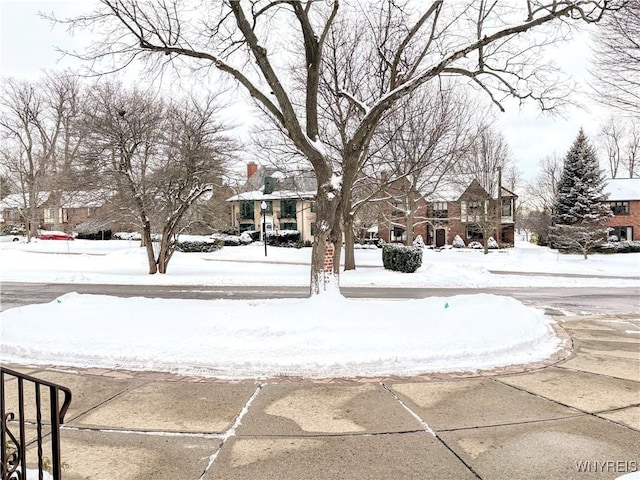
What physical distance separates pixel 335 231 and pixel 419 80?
10.4 ft

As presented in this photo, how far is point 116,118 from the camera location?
706 inches

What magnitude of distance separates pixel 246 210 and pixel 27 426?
4555cm

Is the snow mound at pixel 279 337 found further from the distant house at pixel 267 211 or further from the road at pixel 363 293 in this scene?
the distant house at pixel 267 211

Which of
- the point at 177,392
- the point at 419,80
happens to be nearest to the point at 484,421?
the point at 177,392

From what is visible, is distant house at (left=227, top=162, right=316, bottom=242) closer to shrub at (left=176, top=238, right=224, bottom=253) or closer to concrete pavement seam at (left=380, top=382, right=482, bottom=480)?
shrub at (left=176, top=238, right=224, bottom=253)

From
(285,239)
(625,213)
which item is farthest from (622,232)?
(285,239)

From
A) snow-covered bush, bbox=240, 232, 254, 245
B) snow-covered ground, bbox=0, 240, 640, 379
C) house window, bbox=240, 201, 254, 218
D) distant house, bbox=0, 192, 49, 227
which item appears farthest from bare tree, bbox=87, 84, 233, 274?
house window, bbox=240, 201, 254, 218

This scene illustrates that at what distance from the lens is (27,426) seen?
4.17 meters

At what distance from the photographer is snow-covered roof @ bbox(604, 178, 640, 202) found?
42.3 metres

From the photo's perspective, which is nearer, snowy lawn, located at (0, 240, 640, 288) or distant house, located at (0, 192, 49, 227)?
snowy lawn, located at (0, 240, 640, 288)

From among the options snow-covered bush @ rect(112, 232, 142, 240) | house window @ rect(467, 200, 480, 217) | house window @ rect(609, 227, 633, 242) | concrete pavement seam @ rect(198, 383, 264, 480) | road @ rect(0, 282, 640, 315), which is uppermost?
house window @ rect(467, 200, 480, 217)

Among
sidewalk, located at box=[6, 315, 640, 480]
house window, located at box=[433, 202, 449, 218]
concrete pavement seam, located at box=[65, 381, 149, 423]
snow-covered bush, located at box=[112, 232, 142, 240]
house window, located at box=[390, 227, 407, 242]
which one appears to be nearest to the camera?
sidewalk, located at box=[6, 315, 640, 480]

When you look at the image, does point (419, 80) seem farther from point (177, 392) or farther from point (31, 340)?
point (31, 340)

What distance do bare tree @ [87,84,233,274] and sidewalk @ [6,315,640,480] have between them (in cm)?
1359
